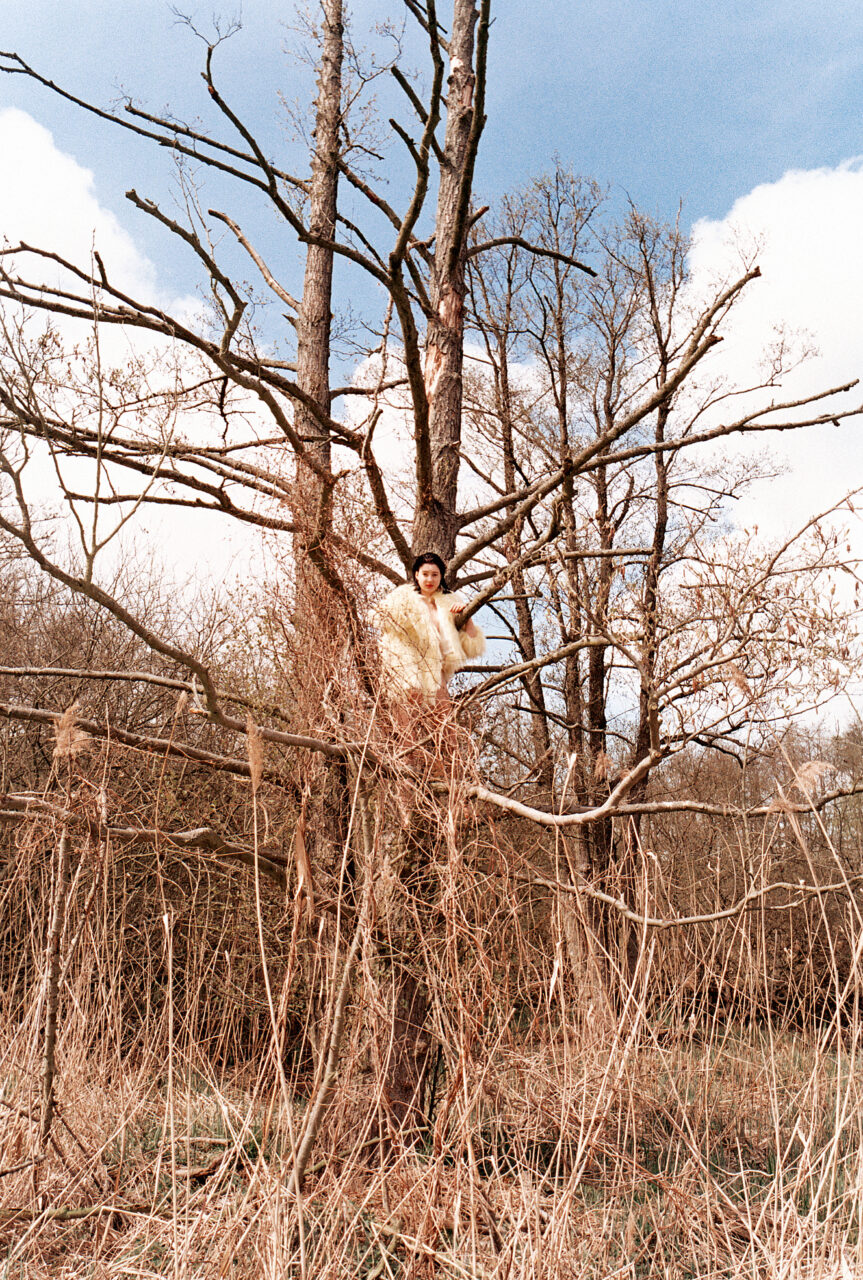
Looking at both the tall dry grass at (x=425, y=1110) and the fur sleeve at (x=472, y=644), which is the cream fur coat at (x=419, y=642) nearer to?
the fur sleeve at (x=472, y=644)

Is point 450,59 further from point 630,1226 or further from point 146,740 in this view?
point 630,1226

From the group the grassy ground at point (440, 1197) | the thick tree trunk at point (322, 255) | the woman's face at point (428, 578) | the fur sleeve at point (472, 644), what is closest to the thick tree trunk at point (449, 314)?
the woman's face at point (428, 578)

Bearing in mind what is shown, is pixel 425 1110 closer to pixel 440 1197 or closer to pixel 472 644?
pixel 440 1197

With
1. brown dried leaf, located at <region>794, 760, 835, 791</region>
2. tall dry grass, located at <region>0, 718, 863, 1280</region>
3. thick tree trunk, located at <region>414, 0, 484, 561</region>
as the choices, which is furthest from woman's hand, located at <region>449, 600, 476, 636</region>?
brown dried leaf, located at <region>794, 760, 835, 791</region>

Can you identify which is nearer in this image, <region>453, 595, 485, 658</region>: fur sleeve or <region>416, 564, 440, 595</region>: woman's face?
<region>416, 564, 440, 595</region>: woman's face

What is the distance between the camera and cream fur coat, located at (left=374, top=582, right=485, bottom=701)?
427 centimetres

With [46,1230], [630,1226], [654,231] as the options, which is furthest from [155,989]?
[654,231]

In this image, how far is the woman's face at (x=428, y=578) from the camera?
473 cm

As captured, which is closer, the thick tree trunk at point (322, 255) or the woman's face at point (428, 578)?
the woman's face at point (428, 578)

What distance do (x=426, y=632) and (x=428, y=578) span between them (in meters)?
0.32

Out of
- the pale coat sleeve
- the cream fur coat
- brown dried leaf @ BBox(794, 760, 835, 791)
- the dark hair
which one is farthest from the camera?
the pale coat sleeve

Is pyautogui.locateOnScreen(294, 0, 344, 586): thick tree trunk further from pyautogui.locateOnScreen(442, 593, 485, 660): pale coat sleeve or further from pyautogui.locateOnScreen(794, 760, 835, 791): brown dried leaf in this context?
pyautogui.locateOnScreen(794, 760, 835, 791): brown dried leaf

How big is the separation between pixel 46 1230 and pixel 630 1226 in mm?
1995

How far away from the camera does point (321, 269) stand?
7395 millimetres
